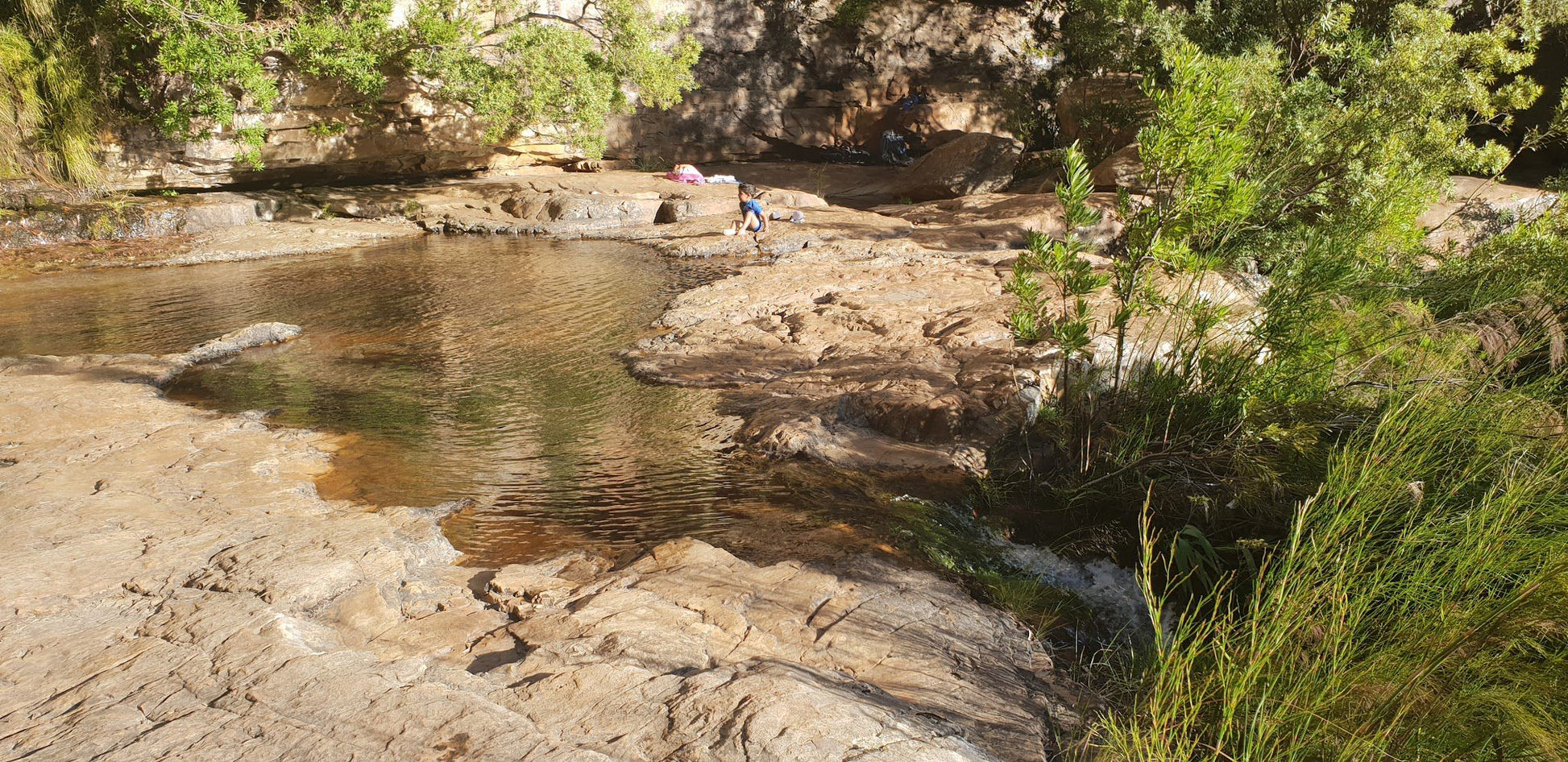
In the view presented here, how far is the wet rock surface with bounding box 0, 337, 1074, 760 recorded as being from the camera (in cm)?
286

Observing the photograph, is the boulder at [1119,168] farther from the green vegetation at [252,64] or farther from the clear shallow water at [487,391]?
the green vegetation at [252,64]

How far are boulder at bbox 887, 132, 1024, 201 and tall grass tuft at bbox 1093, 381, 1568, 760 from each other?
1386 cm

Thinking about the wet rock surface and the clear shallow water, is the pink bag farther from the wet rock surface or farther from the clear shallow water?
the wet rock surface

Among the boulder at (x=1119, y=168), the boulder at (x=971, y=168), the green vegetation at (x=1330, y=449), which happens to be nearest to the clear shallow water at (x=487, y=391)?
the green vegetation at (x=1330, y=449)

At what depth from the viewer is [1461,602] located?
121 inches

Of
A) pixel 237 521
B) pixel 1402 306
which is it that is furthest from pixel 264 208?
pixel 1402 306

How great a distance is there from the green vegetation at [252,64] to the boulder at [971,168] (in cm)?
563

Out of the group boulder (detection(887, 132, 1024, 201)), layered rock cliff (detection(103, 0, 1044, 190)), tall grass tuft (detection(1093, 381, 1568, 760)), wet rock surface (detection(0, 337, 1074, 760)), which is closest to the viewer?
tall grass tuft (detection(1093, 381, 1568, 760))

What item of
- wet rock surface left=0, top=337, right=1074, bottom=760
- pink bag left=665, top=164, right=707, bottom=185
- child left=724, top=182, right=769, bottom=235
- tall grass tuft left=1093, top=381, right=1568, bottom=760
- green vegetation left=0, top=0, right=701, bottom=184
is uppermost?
green vegetation left=0, top=0, right=701, bottom=184

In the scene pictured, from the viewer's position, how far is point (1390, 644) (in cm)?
313

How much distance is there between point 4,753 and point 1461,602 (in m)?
4.70

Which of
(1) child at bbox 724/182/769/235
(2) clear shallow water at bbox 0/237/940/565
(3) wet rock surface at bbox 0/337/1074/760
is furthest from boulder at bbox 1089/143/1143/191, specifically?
(3) wet rock surface at bbox 0/337/1074/760

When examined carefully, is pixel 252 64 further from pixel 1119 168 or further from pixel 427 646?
pixel 427 646

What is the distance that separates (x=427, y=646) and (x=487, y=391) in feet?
13.9
